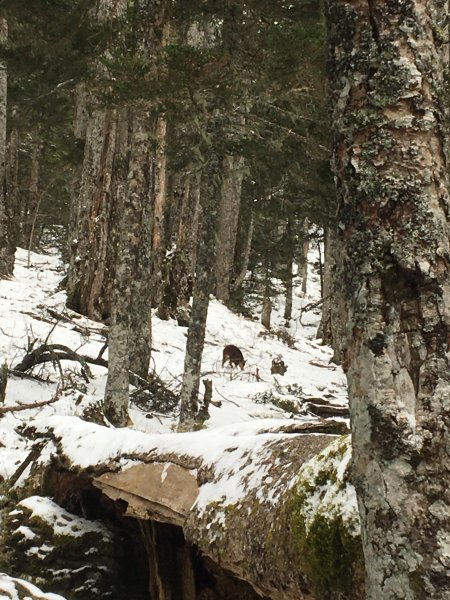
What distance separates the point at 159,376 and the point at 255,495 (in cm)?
672

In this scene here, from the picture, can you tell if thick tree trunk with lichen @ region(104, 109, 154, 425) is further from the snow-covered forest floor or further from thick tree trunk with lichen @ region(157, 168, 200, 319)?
thick tree trunk with lichen @ region(157, 168, 200, 319)

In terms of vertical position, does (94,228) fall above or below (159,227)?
below

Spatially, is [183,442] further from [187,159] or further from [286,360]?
[286,360]

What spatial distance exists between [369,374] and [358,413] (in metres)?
0.13

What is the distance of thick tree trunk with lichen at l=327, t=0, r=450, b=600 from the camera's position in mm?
1574

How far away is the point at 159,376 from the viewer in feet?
31.6

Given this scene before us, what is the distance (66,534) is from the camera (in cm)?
474

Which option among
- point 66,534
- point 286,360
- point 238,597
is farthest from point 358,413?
point 286,360

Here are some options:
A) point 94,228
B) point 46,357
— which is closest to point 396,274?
point 46,357

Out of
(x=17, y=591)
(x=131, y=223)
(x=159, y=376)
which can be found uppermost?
(x=131, y=223)

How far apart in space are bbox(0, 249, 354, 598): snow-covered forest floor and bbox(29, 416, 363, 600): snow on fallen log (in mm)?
36

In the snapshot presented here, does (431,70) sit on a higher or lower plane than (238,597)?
higher

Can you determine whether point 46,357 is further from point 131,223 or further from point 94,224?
point 94,224

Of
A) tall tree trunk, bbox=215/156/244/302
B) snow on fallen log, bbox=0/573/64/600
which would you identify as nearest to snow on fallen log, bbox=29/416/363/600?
snow on fallen log, bbox=0/573/64/600
